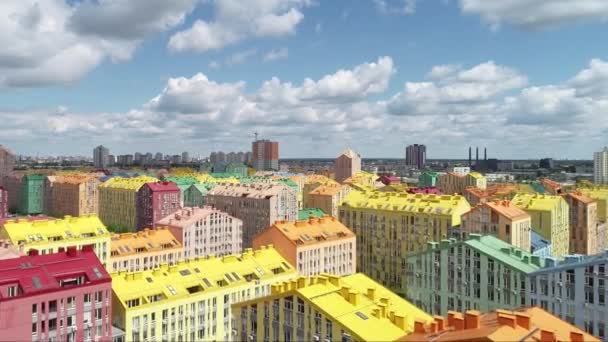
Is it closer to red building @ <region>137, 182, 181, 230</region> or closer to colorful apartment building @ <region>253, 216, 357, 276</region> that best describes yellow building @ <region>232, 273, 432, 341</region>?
colorful apartment building @ <region>253, 216, 357, 276</region>

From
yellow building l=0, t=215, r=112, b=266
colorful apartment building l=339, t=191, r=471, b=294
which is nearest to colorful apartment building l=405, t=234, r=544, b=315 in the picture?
colorful apartment building l=339, t=191, r=471, b=294

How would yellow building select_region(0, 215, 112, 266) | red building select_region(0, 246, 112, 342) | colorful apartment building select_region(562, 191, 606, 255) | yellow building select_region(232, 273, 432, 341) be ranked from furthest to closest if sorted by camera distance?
colorful apartment building select_region(562, 191, 606, 255) → yellow building select_region(0, 215, 112, 266) → red building select_region(0, 246, 112, 342) → yellow building select_region(232, 273, 432, 341)

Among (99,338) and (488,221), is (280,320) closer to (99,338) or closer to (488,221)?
(99,338)

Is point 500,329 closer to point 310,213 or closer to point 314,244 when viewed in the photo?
point 314,244

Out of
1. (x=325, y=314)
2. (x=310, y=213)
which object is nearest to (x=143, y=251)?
(x=310, y=213)

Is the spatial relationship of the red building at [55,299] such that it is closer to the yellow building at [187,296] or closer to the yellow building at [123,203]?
the yellow building at [187,296]

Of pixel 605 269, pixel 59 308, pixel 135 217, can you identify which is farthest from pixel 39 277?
pixel 135 217
